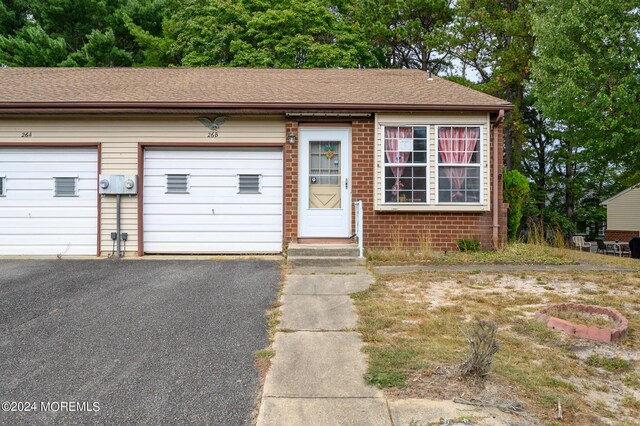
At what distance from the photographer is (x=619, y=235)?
2778 cm

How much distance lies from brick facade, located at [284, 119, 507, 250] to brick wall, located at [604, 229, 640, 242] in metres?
25.0

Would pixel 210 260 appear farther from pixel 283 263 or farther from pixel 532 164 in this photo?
pixel 532 164

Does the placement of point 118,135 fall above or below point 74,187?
above

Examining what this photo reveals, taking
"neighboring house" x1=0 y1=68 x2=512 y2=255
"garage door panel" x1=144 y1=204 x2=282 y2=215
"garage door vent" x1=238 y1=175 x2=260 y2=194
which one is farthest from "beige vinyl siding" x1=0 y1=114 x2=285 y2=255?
"garage door vent" x1=238 y1=175 x2=260 y2=194

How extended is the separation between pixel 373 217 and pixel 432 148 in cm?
172

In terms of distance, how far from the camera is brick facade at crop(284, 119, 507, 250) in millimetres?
8062

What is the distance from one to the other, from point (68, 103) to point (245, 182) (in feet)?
11.4

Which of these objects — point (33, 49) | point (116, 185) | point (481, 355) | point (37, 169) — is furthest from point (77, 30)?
point (481, 355)

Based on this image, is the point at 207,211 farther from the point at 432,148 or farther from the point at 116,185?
the point at 432,148

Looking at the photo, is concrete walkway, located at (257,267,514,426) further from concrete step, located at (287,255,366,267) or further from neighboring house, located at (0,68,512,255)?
neighboring house, located at (0,68,512,255)

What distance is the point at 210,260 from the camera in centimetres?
766

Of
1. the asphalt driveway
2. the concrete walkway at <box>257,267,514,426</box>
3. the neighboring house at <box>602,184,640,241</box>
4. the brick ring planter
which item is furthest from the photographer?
the neighboring house at <box>602,184,640,241</box>

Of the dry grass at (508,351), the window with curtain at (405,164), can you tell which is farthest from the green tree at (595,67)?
the dry grass at (508,351)

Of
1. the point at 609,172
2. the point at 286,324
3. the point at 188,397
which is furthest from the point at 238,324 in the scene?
the point at 609,172
